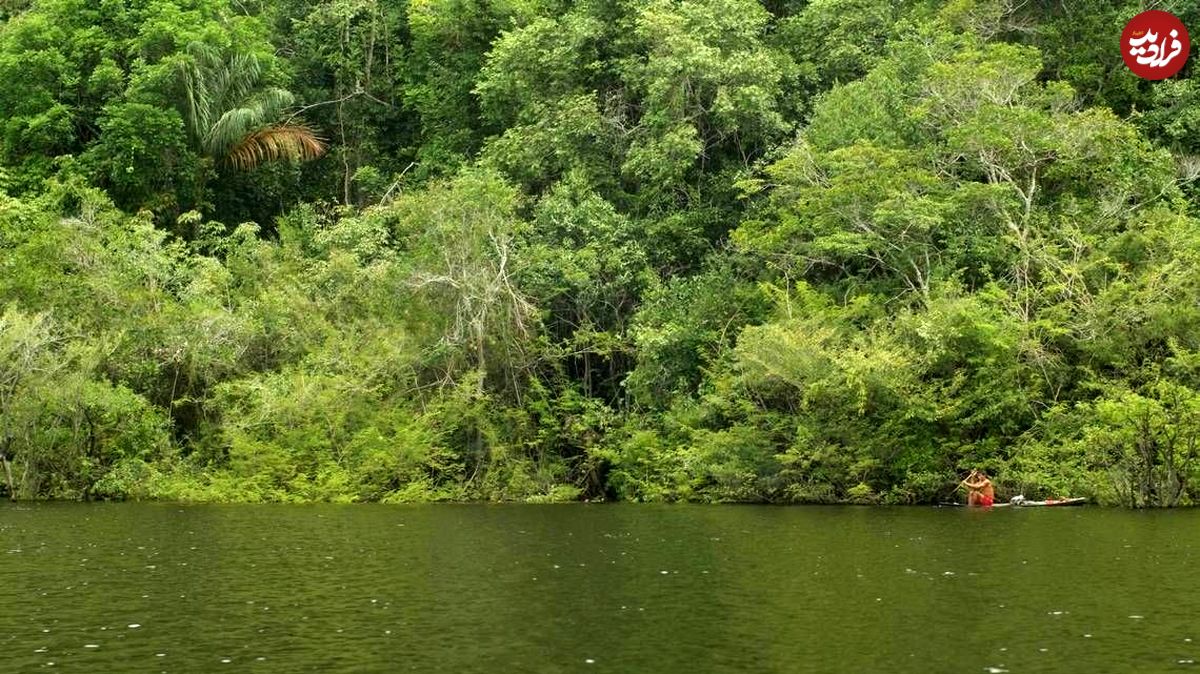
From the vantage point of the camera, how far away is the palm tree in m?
47.2

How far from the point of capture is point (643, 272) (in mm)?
41438

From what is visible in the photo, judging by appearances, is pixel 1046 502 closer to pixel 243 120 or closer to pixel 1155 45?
pixel 1155 45

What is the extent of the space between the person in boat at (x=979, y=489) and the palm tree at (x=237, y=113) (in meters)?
27.7

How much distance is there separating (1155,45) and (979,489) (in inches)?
675

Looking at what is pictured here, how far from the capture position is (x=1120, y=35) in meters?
42.5

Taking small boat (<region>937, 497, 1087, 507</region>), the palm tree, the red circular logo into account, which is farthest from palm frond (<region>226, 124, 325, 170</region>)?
small boat (<region>937, 497, 1087, 507</region>)

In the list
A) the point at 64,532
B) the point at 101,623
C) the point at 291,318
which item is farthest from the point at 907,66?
the point at 101,623

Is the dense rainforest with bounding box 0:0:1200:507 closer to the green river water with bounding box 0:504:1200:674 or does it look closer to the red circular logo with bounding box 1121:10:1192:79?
the red circular logo with bounding box 1121:10:1192:79

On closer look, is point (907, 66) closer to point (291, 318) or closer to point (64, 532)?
point (291, 318)

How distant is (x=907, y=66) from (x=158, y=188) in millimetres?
25818

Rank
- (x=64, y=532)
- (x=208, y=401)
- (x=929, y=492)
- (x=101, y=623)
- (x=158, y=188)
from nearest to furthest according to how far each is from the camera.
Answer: (x=101, y=623), (x=64, y=532), (x=929, y=492), (x=208, y=401), (x=158, y=188)

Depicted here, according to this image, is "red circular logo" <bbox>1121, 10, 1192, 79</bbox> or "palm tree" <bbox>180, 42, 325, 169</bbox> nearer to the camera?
"red circular logo" <bbox>1121, 10, 1192, 79</bbox>

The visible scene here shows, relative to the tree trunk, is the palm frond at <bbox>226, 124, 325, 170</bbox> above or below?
above

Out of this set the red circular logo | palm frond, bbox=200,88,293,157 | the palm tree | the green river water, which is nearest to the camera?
the green river water
